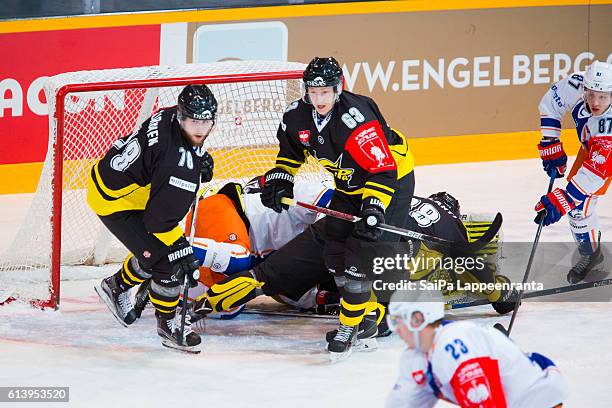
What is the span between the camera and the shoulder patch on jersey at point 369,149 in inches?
180

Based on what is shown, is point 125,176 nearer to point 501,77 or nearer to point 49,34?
point 49,34

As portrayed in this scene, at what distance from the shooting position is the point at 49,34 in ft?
22.4

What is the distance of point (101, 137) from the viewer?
5875 mm

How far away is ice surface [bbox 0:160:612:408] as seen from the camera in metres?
4.22

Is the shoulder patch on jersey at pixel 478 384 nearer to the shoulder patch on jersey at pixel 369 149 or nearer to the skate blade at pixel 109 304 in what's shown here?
the shoulder patch on jersey at pixel 369 149

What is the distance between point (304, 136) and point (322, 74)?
317 millimetres

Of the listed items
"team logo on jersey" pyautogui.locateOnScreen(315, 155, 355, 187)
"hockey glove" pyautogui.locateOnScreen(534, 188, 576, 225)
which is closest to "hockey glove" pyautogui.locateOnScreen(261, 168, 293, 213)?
"team logo on jersey" pyautogui.locateOnScreen(315, 155, 355, 187)

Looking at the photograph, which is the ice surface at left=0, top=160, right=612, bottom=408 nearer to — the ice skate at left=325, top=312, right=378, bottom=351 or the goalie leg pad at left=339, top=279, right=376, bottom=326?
the ice skate at left=325, top=312, right=378, bottom=351

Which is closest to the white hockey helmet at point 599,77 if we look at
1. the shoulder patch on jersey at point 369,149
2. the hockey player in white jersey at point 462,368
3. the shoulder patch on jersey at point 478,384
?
the shoulder patch on jersey at point 369,149

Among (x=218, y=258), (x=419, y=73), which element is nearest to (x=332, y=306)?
(x=218, y=258)

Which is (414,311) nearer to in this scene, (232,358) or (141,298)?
(232,358)

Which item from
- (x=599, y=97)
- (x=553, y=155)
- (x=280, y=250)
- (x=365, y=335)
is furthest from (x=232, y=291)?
(x=599, y=97)

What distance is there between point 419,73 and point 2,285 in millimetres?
3391

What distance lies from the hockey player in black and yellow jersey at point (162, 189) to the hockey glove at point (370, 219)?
0.64 metres
